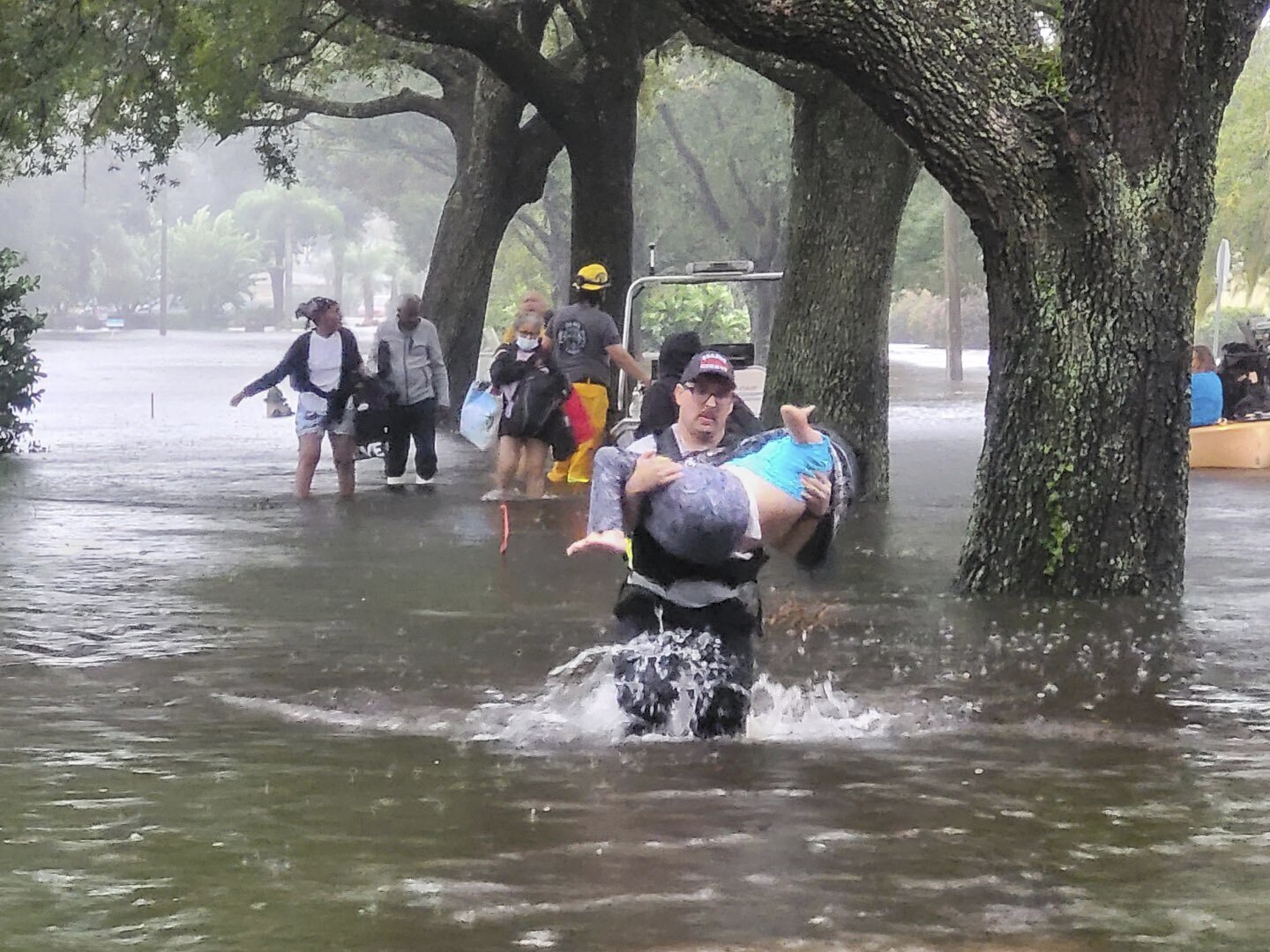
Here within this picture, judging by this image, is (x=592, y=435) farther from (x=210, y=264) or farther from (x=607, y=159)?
(x=210, y=264)

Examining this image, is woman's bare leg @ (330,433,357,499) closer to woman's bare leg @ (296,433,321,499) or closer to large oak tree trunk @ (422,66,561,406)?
woman's bare leg @ (296,433,321,499)

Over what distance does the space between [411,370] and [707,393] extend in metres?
11.1

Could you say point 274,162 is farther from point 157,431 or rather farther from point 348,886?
point 348,886

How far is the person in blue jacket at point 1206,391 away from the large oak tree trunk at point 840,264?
592 cm

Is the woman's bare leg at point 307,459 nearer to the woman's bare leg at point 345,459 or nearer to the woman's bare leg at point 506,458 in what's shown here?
the woman's bare leg at point 345,459

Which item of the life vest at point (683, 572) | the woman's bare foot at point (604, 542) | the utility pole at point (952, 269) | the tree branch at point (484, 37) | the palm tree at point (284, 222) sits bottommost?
the life vest at point (683, 572)

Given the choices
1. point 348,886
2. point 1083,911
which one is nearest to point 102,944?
point 348,886

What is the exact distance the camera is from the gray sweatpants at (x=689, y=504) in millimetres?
7230

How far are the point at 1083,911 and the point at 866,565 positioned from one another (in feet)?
26.9

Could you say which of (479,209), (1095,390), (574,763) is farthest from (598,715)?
(479,209)

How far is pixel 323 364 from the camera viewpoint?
17422 millimetres

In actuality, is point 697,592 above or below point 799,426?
below

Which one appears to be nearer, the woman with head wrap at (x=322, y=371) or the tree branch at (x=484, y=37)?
the woman with head wrap at (x=322, y=371)

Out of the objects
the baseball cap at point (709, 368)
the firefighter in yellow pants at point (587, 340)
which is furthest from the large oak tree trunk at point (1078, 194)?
the firefighter in yellow pants at point (587, 340)
